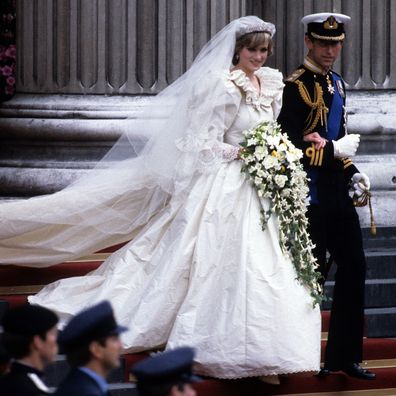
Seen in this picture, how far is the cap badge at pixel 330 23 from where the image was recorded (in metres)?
9.18

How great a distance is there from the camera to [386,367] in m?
9.61

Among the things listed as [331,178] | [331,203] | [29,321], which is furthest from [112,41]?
[29,321]

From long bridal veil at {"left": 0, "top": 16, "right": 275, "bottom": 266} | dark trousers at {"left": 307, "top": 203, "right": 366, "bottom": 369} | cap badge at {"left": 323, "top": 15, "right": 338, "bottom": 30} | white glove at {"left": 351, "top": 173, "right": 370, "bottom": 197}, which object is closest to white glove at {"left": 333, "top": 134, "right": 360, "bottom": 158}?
white glove at {"left": 351, "top": 173, "right": 370, "bottom": 197}

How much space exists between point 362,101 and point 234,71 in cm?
284

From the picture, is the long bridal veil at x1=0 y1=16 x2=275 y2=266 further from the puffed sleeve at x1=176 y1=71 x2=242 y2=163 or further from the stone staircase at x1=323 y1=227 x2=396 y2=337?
the stone staircase at x1=323 y1=227 x2=396 y2=337

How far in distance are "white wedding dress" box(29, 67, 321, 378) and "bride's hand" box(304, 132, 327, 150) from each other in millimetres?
250

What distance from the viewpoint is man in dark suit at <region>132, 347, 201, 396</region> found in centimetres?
530

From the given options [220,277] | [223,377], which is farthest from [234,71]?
[223,377]

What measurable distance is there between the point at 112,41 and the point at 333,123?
7.62ft

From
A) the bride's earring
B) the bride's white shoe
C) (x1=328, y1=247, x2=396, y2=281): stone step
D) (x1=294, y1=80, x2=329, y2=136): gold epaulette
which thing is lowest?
the bride's white shoe

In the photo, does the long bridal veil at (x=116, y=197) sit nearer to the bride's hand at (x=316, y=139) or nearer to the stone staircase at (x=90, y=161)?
the stone staircase at (x=90, y=161)

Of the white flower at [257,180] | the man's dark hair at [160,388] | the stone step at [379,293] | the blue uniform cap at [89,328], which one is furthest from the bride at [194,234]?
the man's dark hair at [160,388]

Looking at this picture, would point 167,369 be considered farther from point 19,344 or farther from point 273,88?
point 273,88

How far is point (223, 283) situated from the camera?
348 inches
